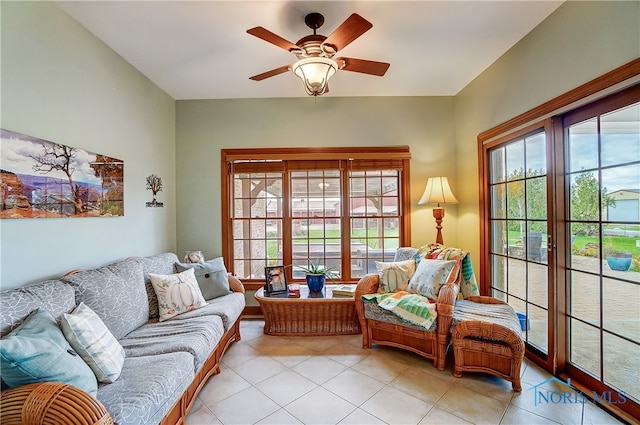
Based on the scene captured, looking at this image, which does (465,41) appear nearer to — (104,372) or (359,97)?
(359,97)

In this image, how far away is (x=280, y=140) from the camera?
3.64 meters

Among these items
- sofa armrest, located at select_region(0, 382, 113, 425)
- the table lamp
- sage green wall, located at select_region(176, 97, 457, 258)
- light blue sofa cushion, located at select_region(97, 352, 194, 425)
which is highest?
sage green wall, located at select_region(176, 97, 457, 258)

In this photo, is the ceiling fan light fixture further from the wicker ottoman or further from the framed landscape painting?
the wicker ottoman

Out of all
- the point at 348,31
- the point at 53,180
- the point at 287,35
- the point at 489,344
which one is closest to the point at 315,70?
the point at 348,31

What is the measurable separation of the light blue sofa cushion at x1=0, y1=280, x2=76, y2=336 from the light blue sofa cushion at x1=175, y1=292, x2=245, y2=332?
0.80 m

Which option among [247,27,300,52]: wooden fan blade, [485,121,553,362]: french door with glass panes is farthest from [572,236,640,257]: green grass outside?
[247,27,300,52]: wooden fan blade

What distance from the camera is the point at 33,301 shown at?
1508 mm

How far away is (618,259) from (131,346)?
330 cm

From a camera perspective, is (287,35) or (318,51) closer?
(318,51)

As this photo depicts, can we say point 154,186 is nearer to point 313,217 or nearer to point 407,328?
point 313,217

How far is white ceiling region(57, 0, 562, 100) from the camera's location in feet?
6.72

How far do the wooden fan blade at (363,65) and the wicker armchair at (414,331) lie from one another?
6.29 feet

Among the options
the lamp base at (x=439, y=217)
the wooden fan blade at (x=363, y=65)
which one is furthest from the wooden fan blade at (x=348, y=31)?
the lamp base at (x=439, y=217)

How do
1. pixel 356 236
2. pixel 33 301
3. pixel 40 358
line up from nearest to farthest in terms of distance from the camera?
pixel 40 358 < pixel 33 301 < pixel 356 236
